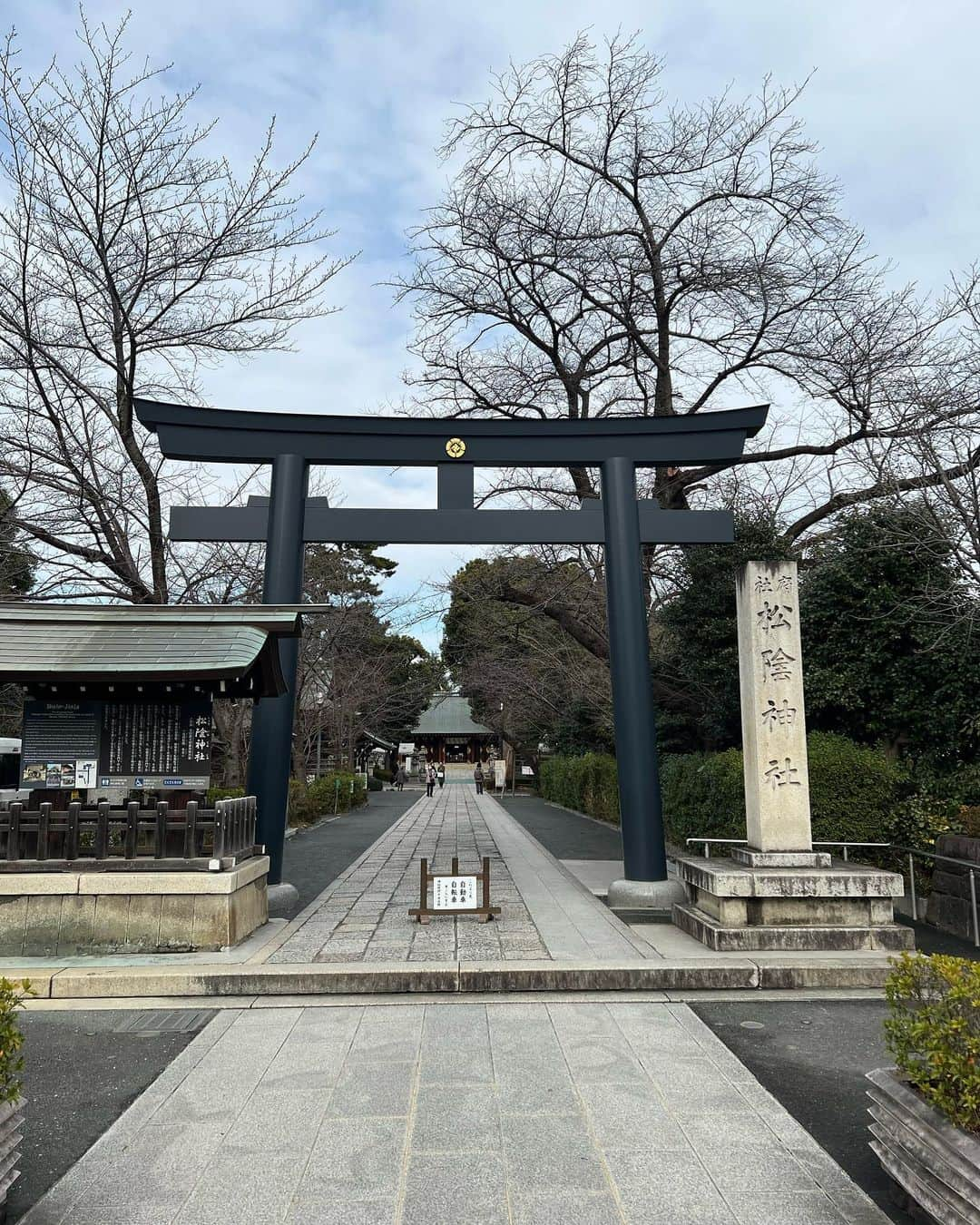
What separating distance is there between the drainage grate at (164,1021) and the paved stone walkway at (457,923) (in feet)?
3.27

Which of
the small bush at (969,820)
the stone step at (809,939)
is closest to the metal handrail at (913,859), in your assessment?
the small bush at (969,820)

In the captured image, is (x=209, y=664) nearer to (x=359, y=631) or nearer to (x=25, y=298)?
(x=25, y=298)

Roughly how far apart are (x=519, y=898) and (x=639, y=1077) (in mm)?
5758

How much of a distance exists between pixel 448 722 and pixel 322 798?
3957cm

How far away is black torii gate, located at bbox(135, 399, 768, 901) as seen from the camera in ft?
31.9

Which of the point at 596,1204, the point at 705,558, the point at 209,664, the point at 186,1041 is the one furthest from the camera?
the point at 705,558

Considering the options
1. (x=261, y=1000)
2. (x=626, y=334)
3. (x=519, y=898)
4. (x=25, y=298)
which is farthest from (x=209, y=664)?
(x=626, y=334)

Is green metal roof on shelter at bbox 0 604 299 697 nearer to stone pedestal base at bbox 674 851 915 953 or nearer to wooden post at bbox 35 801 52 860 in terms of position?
wooden post at bbox 35 801 52 860

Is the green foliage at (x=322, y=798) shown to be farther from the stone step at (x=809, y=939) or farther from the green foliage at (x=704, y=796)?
the stone step at (x=809, y=939)

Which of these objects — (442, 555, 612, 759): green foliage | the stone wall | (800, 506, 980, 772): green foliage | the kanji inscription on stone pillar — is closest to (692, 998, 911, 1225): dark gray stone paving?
the kanji inscription on stone pillar

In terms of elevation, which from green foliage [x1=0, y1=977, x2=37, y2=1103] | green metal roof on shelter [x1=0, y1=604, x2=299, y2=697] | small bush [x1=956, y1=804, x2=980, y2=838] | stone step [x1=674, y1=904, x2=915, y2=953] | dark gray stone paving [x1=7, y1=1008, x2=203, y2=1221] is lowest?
dark gray stone paving [x1=7, y1=1008, x2=203, y2=1221]

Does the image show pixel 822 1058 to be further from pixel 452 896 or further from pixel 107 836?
pixel 107 836

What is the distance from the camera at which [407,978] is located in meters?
6.81

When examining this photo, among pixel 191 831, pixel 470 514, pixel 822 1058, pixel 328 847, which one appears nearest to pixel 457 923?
pixel 191 831
